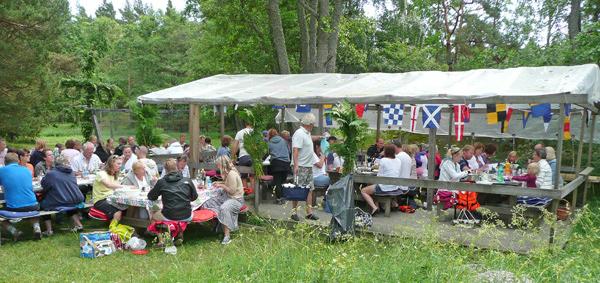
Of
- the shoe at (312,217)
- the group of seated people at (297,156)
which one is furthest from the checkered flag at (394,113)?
the shoe at (312,217)

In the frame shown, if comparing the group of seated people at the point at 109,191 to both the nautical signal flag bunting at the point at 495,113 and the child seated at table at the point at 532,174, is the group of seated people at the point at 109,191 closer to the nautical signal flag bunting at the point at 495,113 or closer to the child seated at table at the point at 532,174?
the child seated at table at the point at 532,174

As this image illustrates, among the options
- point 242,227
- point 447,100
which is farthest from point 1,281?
point 447,100

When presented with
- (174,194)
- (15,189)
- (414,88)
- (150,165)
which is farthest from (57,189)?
(414,88)

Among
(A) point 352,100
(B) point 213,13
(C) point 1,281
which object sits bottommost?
(C) point 1,281

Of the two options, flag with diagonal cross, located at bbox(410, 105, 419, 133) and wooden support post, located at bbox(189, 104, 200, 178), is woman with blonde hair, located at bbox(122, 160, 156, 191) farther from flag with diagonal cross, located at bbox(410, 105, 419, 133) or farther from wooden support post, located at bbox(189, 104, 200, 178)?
flag with diagonal cross, located at bbox(410, 105, 419, 133)

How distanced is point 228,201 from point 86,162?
12.7 ft

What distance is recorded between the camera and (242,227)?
789 centimetres

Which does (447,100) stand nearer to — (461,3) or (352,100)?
(352,100)

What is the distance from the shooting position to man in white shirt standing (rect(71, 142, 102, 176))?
30.8ft

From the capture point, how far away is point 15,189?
699 cm

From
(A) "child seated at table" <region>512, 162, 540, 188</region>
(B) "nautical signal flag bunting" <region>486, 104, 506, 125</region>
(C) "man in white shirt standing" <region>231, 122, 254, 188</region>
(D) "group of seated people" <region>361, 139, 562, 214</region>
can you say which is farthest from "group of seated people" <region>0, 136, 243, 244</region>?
(B) "nautical signal flag bunting" <region>486, 104, 506, 125</region>

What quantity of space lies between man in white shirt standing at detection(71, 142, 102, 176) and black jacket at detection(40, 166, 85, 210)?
6.00ft

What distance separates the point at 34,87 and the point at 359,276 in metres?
15.6

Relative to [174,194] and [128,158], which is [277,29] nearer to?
[128,158]
